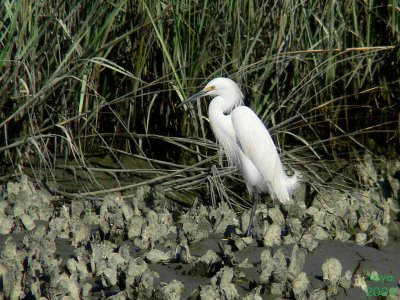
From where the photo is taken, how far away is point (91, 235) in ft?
12.1

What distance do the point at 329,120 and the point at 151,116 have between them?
1.11 meters

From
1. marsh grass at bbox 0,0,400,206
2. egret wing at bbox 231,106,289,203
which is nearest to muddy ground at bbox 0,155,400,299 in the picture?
egret wing at bbox 231,106,289,203

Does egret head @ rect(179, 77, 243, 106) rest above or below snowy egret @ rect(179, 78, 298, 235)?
above

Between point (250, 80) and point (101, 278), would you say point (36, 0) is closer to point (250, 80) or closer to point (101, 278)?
point (250, 80)

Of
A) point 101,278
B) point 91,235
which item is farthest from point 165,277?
point 91,235

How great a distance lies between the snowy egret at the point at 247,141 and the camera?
455cm

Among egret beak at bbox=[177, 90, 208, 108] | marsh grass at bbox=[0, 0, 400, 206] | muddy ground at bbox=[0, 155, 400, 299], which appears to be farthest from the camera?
egret beak at bbox=[177, 90, 208, 108]

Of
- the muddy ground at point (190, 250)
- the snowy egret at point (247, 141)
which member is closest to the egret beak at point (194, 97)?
the snowy egret at point (247, 141)

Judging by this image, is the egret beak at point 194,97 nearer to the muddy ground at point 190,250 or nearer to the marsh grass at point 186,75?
the marsh grass at point 186,75

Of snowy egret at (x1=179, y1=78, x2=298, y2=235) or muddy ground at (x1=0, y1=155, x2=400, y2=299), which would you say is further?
snowy egret at (x1=179, y1=78, x2=298, y2=235)

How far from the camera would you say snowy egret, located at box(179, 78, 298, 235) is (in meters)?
4.55

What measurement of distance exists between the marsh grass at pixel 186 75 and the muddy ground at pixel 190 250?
1.48 feet

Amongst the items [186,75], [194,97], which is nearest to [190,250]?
[194,97]

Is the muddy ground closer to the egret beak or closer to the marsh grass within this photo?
the marsh grass
